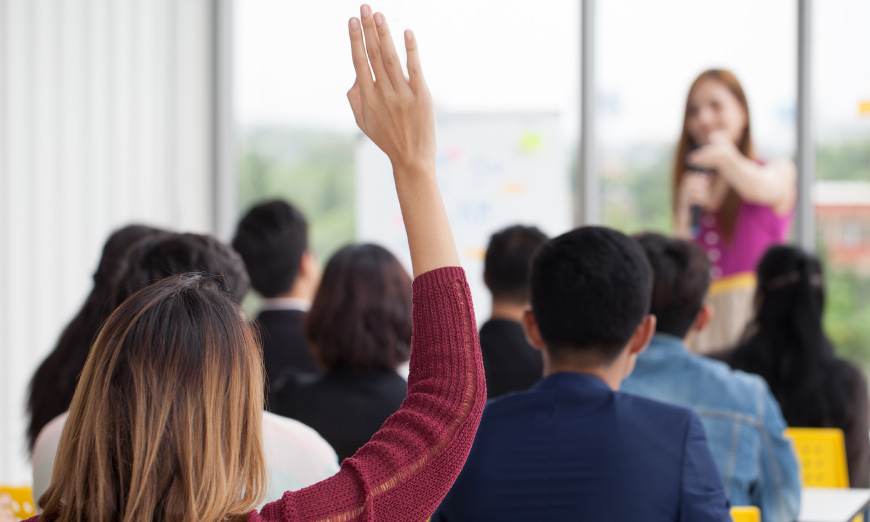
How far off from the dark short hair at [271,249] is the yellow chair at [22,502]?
119 cm

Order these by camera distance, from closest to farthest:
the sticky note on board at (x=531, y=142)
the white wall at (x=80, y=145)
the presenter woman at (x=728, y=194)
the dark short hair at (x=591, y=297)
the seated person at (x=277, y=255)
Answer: the dark short hair at (x=591, y=297), the seated person at (x=277, y=255), the white wall at (x=80, y=145), the presenter woman at (x=728, y=194), the sticky note on board at (x=531, y=142)

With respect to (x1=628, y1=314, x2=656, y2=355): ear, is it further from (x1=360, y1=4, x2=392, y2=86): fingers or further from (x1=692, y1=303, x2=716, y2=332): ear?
(x1=360, y1=4, x2=392, y2=86): fingers

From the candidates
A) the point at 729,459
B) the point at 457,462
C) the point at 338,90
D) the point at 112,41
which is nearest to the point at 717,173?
the point at 338,90

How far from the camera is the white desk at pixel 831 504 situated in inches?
83.0

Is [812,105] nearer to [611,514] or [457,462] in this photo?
[611,514]

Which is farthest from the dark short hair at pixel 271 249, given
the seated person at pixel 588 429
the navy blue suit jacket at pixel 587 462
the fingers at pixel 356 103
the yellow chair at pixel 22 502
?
the fingers at pixel 356 103

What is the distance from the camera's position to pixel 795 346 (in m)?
2.90

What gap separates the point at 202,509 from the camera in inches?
31.8

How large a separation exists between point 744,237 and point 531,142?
1.20 m

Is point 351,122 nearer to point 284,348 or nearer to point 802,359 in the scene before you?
point 284,348

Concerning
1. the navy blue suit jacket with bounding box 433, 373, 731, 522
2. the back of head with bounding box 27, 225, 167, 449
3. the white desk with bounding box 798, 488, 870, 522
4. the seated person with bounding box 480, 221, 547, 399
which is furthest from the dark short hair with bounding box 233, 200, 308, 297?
the white desk with bounding box 798, 488, 870, 522

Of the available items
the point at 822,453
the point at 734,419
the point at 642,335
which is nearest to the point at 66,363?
the point at 642,335

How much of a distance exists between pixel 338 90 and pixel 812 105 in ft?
8.32

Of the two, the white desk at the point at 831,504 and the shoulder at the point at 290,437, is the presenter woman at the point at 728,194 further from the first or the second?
the shoulder at the point at 290,437
